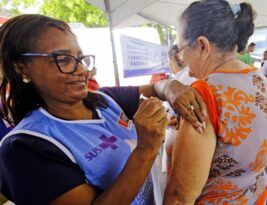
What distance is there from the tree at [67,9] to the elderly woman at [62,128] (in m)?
8.99

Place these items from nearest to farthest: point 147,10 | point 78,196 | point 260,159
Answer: point 78,196 → point 260,159 → point 147,10

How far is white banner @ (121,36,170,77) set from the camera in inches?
160

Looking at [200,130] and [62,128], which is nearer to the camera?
[62,128]

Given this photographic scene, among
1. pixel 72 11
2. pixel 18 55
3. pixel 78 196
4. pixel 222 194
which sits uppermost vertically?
pixel 72 11

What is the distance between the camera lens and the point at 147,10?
5355mm

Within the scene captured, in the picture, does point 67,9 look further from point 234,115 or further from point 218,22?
point 234,115

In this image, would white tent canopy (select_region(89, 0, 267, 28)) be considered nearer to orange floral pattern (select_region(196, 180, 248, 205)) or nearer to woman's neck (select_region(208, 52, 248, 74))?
woman's neck (select_region(208, 52, 248, 74))

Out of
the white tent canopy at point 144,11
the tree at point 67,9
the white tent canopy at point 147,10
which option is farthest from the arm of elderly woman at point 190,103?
the tree at point 67,9

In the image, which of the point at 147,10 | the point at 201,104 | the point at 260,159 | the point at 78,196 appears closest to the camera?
the point at 78,196

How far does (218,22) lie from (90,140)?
0.74 metres

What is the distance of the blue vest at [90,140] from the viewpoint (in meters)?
0.82

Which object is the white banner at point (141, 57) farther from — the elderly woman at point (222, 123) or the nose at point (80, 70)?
the nose at point (80, 70)

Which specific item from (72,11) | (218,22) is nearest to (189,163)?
(218,22)

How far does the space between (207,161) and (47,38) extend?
2.45 feet
